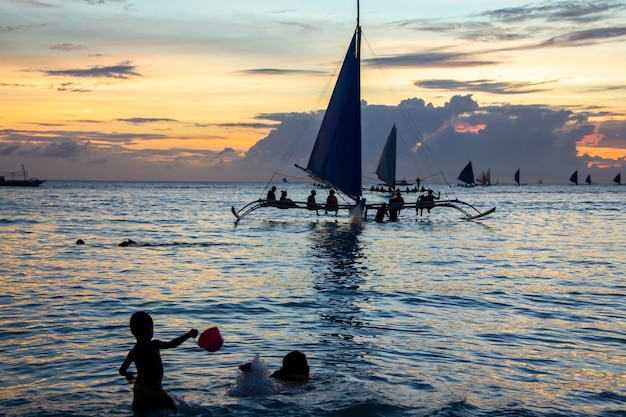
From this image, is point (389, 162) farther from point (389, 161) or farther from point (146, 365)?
point (146, 365)

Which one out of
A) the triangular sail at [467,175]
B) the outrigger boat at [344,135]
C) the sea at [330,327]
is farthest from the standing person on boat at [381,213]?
the triangular sail at [467,175]

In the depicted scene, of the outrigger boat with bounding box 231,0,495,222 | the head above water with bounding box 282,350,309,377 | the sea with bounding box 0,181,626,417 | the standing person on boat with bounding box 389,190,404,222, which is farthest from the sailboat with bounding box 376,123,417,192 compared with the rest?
the head above water with bounding box 282,350,309,377

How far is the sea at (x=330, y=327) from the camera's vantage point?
9469 millimetres

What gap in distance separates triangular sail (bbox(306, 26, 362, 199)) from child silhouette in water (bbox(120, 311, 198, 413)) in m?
33.9

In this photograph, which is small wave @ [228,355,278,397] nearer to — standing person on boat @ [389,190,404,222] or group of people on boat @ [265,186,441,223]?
group of people on boat @ [265,186,441,223]

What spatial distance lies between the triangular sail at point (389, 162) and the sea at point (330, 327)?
5331 centimetres

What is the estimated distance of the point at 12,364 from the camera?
11.0 meters

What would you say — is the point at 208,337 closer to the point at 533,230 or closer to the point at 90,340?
the point at 90,340

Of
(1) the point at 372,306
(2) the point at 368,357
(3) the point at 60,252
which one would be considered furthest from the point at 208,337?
(3) the point at 60,252

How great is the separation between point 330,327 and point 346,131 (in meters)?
28.7

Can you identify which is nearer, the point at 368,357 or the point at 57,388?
the point at 57,388

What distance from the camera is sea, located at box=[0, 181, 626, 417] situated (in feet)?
31.1

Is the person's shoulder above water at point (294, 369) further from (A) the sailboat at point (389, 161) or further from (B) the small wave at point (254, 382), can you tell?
(A) the sailboat at point (389, 161)

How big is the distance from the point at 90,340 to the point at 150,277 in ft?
27.9
